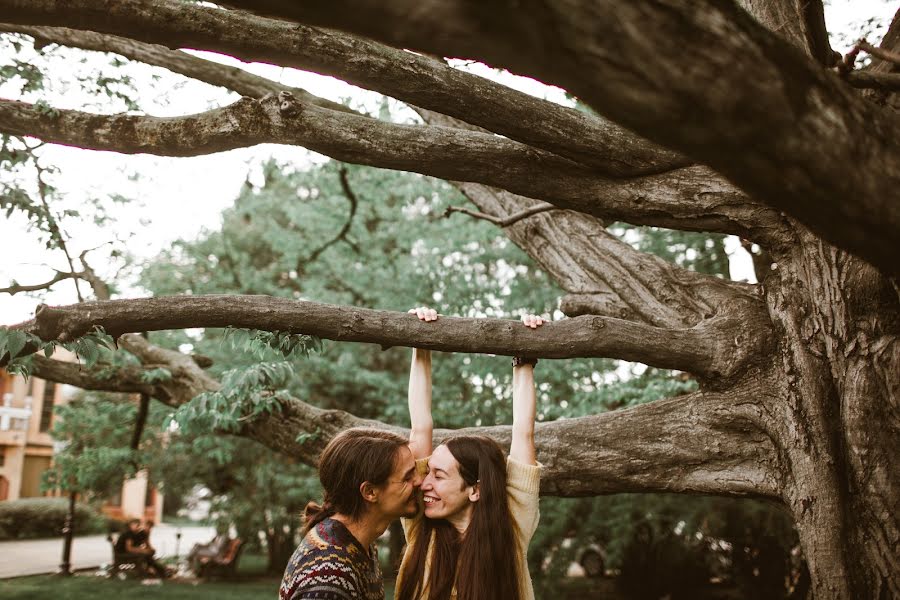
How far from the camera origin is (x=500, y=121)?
4.17 metres

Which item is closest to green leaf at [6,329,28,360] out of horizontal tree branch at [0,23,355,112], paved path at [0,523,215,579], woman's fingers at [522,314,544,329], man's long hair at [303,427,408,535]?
man's long hair at [303,427,408,535]

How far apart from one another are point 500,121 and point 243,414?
3.17 meters

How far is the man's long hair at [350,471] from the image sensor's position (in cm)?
297

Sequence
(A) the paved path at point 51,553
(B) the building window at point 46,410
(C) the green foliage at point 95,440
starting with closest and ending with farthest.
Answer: (C) the green foliage at point 95,440 < (A) the paved path at point 51,553 < (B) the building window at point 46,410

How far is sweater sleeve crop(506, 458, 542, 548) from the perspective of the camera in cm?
351

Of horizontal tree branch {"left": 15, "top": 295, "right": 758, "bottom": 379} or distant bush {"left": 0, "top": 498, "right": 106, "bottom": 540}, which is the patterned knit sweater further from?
distant bush {"left": 0, "top": 498, "right": 106, "bottom": 540}

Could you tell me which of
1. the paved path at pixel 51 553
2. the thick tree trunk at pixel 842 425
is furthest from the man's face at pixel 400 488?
the paved path at pixel 51 553

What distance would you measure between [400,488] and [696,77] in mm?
2093

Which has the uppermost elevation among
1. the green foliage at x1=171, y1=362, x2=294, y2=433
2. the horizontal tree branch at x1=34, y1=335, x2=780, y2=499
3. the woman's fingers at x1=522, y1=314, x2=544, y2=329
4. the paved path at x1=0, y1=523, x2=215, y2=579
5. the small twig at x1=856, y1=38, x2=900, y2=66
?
the small twig at x1=856, y1=38, x2=900, y2=66

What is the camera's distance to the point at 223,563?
1756cm

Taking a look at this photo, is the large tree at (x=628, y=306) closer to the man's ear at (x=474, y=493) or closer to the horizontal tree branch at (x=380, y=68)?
the horizontal tree branch at (x=380, y=68)

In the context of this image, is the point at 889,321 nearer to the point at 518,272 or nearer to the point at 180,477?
the point at 518,272

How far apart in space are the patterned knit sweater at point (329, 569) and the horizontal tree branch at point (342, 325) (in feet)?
4.31

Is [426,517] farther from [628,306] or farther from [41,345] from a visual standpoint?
[628,306]
